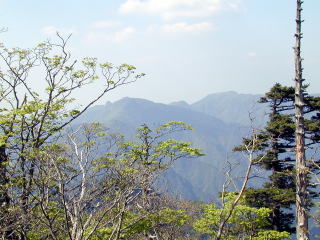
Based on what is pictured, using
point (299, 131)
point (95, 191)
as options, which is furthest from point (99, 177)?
point (299, 131)

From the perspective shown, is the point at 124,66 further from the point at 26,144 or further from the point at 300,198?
the point at 300,198

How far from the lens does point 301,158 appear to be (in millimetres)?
9836

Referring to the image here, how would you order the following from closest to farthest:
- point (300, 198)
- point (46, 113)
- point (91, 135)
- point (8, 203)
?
point (300, 198) < point (8, 203) < point (46, 113) < point (91, 135)

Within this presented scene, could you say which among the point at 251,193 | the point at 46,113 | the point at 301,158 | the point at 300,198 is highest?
the point at 46,113

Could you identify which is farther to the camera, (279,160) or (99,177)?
(279,160)

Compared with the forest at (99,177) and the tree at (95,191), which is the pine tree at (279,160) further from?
the tree at (95,191)

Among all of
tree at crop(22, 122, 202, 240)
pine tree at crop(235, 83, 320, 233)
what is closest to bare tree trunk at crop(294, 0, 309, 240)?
tree at crop(22, 122, 202, 240)

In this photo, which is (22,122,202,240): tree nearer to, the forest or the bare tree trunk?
the forest

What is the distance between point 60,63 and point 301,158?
11961 millimetres

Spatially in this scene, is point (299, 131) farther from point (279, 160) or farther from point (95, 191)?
point (279, 160)

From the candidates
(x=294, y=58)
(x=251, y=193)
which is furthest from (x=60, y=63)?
(x=251, y=193)

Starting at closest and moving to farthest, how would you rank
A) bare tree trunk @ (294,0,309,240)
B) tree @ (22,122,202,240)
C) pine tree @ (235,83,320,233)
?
bare tree trunk @ (294,0,309,240), tree @ (22,122,202,240), pine tree @ (235,83,320,233)

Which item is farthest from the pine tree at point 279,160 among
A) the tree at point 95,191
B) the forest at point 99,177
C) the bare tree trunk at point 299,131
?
the bare tree trunk at point 299,131

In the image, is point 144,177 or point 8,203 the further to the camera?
point 8,203
